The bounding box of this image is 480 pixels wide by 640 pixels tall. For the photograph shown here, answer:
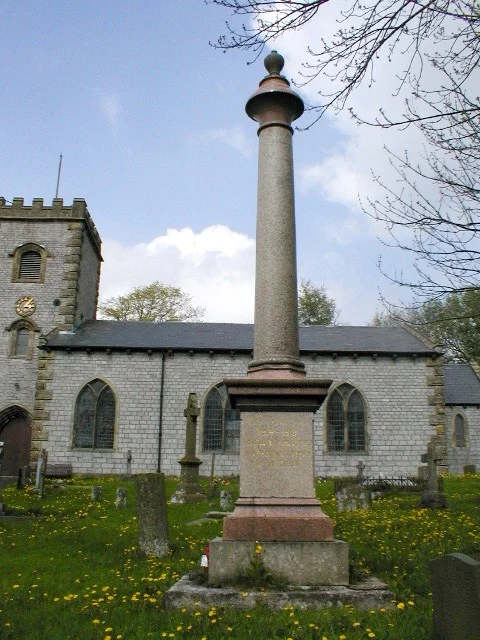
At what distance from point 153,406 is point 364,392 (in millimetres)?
8370

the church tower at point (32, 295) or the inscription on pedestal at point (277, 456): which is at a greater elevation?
the church tower at point (32, 295)

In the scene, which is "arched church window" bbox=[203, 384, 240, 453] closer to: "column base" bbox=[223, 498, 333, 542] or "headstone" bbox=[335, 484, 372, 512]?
"headstone" bbox=[335, 484, 372, 512]

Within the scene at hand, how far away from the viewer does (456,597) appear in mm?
3189

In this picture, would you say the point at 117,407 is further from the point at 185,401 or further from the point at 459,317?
the point at 459,317

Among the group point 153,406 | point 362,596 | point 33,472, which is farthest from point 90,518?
point 153,406

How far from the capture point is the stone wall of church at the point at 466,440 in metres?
25.2

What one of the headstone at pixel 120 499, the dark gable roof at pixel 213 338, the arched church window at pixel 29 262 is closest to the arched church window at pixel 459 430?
the dark gable roof at pixel 213 338

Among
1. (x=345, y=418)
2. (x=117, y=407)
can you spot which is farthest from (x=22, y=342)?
(x=345, y=418)

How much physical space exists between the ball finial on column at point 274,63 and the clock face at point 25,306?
20332 millimetres

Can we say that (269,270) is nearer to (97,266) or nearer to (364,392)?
(364,392)

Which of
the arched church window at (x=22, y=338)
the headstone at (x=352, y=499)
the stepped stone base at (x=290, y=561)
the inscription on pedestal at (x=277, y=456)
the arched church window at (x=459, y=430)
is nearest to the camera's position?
the stepped stone base at (x=290, y=561)

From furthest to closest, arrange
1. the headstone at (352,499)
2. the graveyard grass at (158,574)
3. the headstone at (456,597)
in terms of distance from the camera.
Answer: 1. the headstone at (352,499)
2. the graveyard grass at (158,574)
3. the headstone at (456,597)

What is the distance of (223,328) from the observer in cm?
2514

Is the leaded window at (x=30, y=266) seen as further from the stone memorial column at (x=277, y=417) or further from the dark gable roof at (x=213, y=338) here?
the stone memorial column at (x=277, y=417)
